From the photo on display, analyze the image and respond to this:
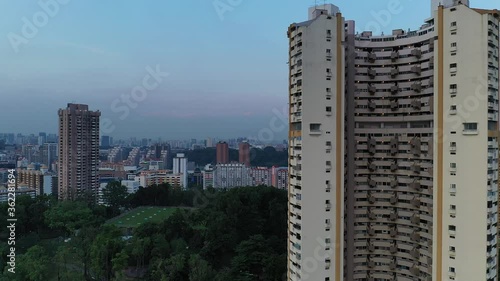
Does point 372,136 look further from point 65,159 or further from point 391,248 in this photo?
point 65,159

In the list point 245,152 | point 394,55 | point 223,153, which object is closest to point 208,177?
point 223,153

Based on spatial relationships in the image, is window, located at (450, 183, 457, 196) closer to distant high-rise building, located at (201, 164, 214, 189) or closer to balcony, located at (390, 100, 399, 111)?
balcony, located at (390, 100, 399, 111)

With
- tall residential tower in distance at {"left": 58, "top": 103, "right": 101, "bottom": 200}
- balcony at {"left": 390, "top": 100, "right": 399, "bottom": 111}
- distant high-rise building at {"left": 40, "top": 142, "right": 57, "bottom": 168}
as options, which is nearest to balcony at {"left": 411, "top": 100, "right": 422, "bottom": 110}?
balcony at {"left": 390, "top": 100, "right": 399, "bottom": 111}

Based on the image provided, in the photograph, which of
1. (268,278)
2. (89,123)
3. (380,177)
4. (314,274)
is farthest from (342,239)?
(89,123)

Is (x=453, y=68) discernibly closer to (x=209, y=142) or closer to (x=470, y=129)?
(x=470, y=129)

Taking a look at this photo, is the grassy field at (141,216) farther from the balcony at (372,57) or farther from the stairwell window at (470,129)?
the stairwell window at (470,129)

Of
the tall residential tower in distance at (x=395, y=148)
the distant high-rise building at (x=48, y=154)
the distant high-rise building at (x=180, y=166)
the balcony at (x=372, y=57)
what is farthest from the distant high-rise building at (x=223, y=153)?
the balcony at (x=372, y=57)
